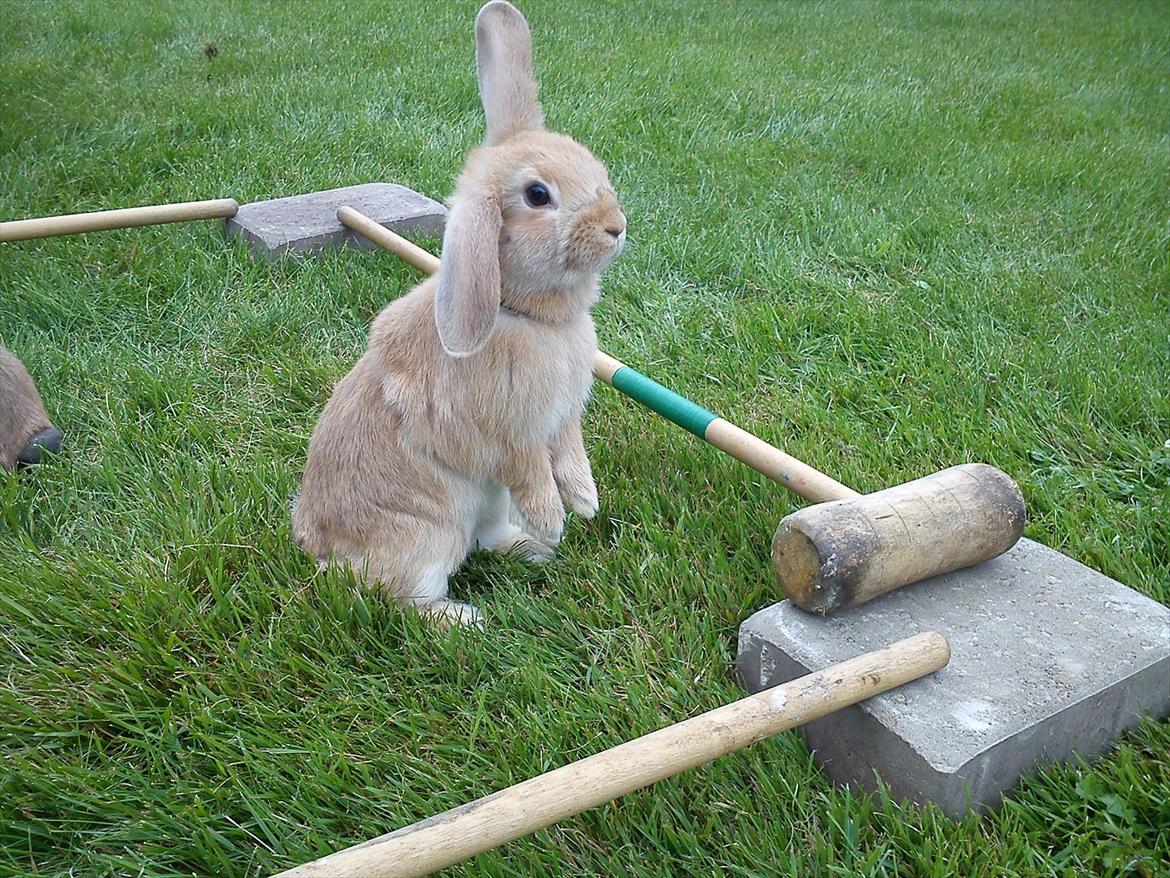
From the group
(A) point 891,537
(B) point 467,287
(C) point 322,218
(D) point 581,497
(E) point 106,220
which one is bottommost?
(C) point 322,218

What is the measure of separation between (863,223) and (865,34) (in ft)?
15.7

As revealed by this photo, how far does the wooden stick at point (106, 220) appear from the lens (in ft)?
11.7

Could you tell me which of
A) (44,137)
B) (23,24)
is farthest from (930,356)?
(23,24)

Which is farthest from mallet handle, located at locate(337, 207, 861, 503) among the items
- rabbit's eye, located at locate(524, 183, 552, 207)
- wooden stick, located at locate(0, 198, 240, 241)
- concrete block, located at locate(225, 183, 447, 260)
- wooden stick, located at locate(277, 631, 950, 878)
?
wooden stick, located at locate(0, 198, 240, 241)

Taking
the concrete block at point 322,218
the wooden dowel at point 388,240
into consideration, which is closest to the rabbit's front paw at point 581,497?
the wooden dowel at point 388,240

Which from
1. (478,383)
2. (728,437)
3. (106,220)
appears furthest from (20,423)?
(728,437)

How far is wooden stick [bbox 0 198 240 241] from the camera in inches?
141

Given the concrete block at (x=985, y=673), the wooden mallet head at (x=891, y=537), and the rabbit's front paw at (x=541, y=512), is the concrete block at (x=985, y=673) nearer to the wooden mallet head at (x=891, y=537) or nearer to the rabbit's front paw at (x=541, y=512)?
the wooden mallet head at (x=891, y=537)

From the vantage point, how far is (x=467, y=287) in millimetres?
2012

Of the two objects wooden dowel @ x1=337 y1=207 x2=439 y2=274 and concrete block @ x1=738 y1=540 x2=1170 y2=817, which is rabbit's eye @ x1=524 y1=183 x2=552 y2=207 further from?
wooden dowel @ x1=337 y1=207 x2=439 y2=274

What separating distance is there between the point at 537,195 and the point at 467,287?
0.29m

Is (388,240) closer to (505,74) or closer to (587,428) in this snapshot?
(587,428)

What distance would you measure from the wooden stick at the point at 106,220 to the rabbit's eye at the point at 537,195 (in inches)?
87.1

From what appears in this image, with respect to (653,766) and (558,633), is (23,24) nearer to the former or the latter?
(558,633)
